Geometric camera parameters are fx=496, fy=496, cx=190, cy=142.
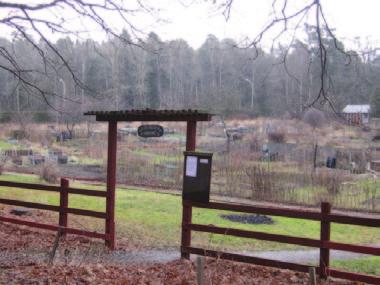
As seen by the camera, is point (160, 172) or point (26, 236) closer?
point (26, 236)

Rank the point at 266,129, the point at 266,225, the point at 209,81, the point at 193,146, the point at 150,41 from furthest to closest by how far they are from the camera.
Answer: the point at 209,81 < the point at 266,129 < the point at 266,225 < the point at 150,41 < the point at 193,146

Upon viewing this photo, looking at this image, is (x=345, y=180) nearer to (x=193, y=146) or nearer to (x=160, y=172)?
(x=160, y=172)

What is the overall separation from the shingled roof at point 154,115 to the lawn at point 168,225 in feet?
6.29

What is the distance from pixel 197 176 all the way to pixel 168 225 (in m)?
5.23

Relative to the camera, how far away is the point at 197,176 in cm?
776

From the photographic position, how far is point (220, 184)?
20188 millimetres

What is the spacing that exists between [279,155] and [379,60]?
2307 cm

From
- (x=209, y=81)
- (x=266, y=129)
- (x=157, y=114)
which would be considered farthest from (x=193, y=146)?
(x=209, y=81)

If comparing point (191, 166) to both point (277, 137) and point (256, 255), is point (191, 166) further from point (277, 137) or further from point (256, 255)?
point (277, 137)

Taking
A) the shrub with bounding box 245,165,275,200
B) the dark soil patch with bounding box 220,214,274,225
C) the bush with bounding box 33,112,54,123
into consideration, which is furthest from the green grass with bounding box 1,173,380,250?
the bush with bounding box 33,112,54,123

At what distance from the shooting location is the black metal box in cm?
765

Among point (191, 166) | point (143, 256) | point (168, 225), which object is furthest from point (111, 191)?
point (168, 225)

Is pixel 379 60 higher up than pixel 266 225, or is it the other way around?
pixel 379 60

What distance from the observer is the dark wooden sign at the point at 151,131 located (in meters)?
8.38
